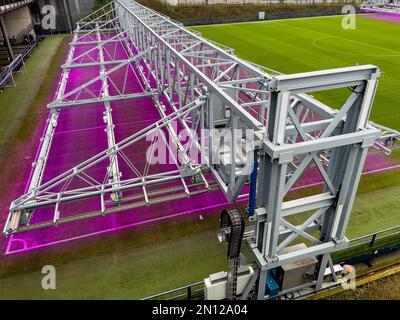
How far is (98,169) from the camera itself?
19719 mm

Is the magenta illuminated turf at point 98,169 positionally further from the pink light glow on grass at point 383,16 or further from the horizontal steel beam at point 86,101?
the pink light glow on grass at point 383,16

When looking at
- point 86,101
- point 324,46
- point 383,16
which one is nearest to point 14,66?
point 86,101

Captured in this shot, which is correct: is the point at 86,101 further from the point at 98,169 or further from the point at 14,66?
the point at 14,66

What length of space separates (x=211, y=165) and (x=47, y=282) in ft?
27.3

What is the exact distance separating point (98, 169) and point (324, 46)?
4159 cm

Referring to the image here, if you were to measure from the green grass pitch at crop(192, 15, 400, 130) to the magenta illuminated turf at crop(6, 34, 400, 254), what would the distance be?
1292cm

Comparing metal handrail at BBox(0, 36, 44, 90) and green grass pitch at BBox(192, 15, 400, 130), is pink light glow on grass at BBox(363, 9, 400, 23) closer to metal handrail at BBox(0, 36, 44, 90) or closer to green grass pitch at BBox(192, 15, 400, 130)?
green grass pitch at BBox(192, 15, 400, 130)

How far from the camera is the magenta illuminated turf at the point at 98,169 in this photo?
607 inches

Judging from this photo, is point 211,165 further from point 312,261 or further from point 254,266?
point 312,261

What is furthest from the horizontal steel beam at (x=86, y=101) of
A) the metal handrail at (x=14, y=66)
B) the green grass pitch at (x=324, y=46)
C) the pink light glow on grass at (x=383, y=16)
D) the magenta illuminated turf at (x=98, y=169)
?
the pink light glow on grass at (x=383, y=16)

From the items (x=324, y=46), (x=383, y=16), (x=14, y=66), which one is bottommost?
(x=324, y=46)

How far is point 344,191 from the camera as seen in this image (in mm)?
9930
